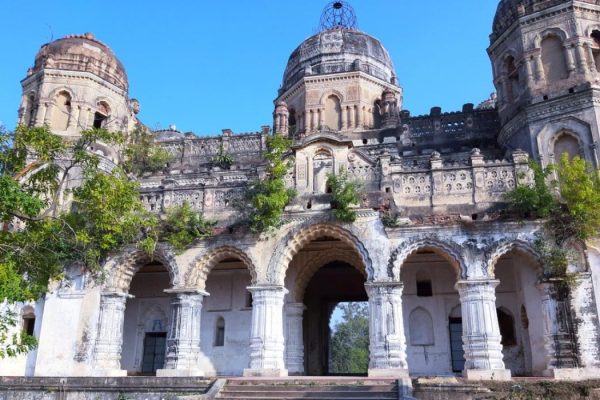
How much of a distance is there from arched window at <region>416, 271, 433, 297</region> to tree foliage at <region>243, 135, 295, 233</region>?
195 inches

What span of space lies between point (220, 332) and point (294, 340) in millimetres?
2663

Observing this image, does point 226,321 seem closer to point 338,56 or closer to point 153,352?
point 153,352

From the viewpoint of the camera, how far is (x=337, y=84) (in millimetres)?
25625

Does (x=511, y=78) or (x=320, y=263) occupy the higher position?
(x=511, y=78)

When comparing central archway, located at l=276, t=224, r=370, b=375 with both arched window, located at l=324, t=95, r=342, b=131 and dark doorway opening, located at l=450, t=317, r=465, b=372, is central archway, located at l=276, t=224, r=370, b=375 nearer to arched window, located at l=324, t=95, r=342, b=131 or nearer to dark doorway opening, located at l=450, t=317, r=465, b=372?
dark doorway opening, located at l=450, t=317, r=465, b=372

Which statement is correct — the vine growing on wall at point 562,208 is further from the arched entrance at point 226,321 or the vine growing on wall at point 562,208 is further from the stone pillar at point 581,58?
the arched entrance at point 226,321

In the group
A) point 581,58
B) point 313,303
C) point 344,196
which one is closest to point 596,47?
point 581,58

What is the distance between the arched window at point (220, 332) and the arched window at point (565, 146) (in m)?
12.0

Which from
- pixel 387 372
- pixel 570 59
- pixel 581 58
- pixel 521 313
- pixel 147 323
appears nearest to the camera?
pixel 387 372

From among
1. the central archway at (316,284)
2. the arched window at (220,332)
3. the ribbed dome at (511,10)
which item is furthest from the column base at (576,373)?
the ribbed dome at (511,10)

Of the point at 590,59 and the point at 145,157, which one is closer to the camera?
the point at 590,59

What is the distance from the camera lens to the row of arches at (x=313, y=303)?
15.7 m

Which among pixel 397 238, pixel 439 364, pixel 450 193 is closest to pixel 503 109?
pixel 450 193

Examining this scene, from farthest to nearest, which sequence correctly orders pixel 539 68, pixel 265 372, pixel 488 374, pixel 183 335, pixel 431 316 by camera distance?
pixel 539 68 < pixel 431 316 < pixel 183 335 < pixel 265 372 < pixel 488 374
